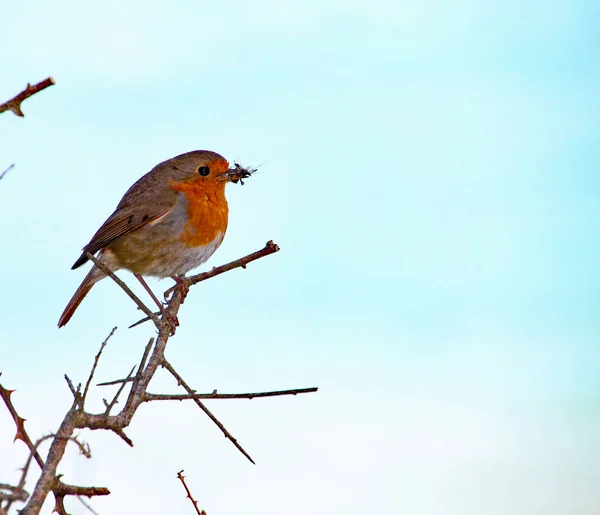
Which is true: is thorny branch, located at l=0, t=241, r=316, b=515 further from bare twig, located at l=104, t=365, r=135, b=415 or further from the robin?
the robin

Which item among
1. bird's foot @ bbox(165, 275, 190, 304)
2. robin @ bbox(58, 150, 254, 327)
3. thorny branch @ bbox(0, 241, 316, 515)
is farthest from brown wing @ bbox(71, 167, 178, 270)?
thorny branch @ bbox(0, 241, 316, 515)

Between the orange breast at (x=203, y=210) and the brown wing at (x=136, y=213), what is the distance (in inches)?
5.2

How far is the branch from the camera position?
2.02 m

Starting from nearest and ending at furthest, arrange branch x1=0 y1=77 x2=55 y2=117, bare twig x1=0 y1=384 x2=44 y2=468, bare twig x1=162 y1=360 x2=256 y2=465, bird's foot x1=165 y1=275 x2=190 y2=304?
branch x1=0 y1=77 x2=55 y2=117 < bare twig x1=0 y1=384 x2=44 y2=468 < bare twig x1=162 y1=360 x2=256 y2=465 < bird's foot x1=165 y1=275 x2=190 y2=304

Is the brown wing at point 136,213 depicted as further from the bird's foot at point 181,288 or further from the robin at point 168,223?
the bird's foot at point 181,288

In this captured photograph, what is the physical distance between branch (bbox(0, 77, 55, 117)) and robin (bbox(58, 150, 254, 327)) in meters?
4.30

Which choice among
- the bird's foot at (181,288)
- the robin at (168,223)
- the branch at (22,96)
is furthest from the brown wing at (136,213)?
the branch at (22,96)

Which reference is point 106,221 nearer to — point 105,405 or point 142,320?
point 142,320

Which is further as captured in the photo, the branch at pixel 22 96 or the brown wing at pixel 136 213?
the brown wing at pixel 136 213

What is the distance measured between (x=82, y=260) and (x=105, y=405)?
3.72 metres

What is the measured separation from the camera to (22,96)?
206cm

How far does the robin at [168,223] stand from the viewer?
640 centimetres

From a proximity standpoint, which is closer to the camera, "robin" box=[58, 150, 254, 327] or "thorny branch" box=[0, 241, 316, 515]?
"thorny branch" box=[0, 241, 316, 515]

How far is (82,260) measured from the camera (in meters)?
6.34
